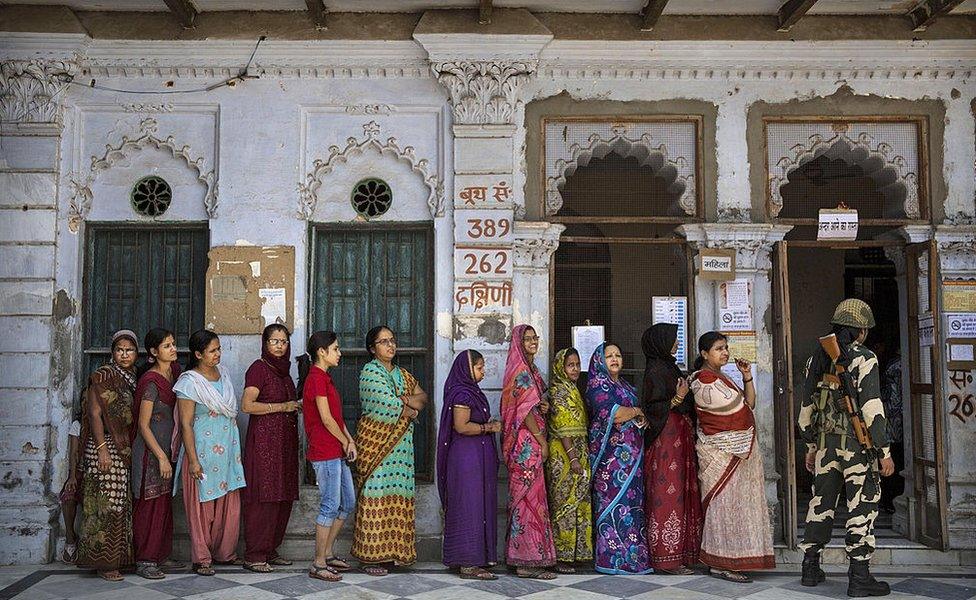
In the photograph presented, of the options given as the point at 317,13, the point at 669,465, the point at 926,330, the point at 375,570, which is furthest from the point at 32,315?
the point at 926,330

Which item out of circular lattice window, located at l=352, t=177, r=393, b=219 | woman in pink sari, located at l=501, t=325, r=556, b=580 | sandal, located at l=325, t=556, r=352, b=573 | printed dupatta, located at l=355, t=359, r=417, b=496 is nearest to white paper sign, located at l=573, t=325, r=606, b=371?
woman in pink sari, located at l=501, t=325, r=556, b=580

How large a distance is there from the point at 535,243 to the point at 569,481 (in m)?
1.89

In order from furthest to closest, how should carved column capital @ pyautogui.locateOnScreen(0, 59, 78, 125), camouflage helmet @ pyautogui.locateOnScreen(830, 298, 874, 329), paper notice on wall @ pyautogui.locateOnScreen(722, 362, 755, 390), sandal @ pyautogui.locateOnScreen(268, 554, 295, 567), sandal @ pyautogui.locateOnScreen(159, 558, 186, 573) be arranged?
carved column capital @ pyautogui.locateOnScreen(0, 59, 78, 125) < paper notice on wall @ pyautogui.locateOnScreen(722, 362, 755, 390) < sandal @ pyautogui.locateOnScreen(268, 554, 295, 567) < sandal @ pyautogui.locateOnScreen(159, 558, 186, 573) < camouflage helmet @ pyautogui.locateOnScreen(830, 298, 874, 329)

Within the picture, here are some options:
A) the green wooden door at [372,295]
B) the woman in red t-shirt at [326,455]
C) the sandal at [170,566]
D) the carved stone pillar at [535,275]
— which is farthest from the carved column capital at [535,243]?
the sandal at [170,566]

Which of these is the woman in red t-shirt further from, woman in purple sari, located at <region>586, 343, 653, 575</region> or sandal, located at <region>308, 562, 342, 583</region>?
woman in purple sari, located at <region>586, 343, 653, 575</region>

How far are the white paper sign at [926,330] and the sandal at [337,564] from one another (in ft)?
15.7

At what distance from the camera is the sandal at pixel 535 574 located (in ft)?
20.8

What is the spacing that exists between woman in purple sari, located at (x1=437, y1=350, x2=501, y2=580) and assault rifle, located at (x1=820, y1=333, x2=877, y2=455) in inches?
89.9

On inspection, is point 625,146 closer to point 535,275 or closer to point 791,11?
point 535,275

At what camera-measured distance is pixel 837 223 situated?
24.5ft

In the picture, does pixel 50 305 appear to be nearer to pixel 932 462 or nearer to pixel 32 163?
pixel 32 163

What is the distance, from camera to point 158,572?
21.0ft

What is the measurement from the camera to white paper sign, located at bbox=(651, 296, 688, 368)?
735 centimetres

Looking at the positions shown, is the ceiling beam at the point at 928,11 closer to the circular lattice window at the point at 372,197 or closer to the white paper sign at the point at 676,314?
the white paper sign at the point at 676,314
